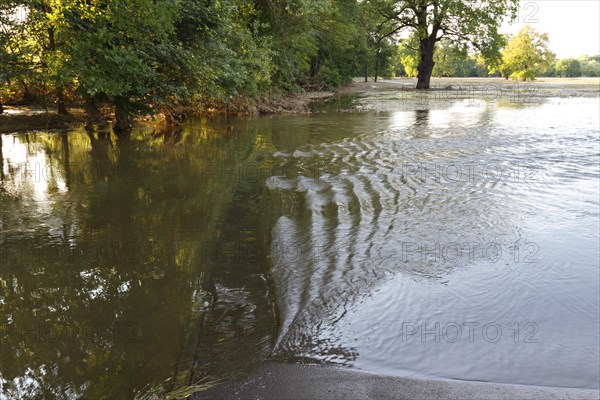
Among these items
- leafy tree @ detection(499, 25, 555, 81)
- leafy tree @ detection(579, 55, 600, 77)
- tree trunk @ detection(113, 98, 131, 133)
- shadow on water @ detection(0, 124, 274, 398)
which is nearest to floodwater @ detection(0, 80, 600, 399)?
shadow on water @ detection(0, 124, 274, 398)

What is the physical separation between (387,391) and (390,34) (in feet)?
140

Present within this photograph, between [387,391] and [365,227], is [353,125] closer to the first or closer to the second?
[365,227]

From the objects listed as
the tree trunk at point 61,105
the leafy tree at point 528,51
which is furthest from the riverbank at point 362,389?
the leafy tree at point 528,51

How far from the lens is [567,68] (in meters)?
107

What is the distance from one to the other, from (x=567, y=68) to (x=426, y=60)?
88558mm

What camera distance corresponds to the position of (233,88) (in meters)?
13.8

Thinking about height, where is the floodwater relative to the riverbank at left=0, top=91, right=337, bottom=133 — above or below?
below

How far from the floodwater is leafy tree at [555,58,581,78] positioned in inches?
4551

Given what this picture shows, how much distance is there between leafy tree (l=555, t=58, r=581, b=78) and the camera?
106m

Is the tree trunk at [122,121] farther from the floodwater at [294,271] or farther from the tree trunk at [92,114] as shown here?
the floodwater at [294,271]

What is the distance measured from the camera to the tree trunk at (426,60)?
37.9 m

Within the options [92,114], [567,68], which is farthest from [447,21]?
[567,68]

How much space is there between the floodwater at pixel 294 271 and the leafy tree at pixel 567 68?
11560cm

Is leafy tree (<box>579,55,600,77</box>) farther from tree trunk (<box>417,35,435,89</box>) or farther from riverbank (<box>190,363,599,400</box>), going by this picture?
riverbank (<box>190,363,599,400</box>)
